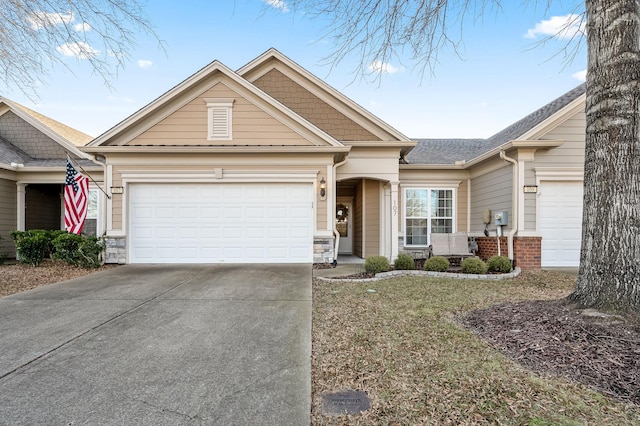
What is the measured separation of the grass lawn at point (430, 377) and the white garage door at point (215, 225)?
13.9 feet

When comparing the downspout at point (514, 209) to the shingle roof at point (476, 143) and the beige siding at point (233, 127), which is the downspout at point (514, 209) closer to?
the shingle roof at point (476, 143)

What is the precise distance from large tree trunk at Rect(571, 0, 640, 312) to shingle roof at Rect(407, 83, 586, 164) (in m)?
5.63

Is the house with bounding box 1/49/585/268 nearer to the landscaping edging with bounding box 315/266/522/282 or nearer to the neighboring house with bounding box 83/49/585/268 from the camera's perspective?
the neighboring house with bounding box 83/49/585/268

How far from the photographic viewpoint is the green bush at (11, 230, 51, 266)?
29.1 feet

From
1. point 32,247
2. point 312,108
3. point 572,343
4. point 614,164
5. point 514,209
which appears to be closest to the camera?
point 572,343

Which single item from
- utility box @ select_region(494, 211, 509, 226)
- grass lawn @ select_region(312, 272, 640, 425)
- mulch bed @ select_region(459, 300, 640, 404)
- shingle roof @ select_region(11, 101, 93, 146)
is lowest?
grass lawn @ select_region(312, 272, 640, 425)

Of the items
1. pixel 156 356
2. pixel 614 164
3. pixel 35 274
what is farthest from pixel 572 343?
pixel 35 274

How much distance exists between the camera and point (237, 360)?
3.21 metres

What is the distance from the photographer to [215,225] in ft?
30.0

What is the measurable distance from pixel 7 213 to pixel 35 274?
201 inches

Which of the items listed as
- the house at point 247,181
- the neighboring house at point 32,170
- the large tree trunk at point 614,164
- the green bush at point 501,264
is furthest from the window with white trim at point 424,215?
the neighboring house at point 32,170

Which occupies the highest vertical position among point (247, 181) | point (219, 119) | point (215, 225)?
point (219, 119)

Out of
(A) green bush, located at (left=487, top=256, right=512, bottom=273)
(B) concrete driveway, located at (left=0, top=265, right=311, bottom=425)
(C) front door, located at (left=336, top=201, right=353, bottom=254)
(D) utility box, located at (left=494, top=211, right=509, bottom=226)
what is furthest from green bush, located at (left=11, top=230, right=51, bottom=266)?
(D) utility box, located at (left=494, top=211, right=509, bottom=226)

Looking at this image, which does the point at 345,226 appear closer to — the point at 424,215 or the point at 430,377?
the point at 424,215
